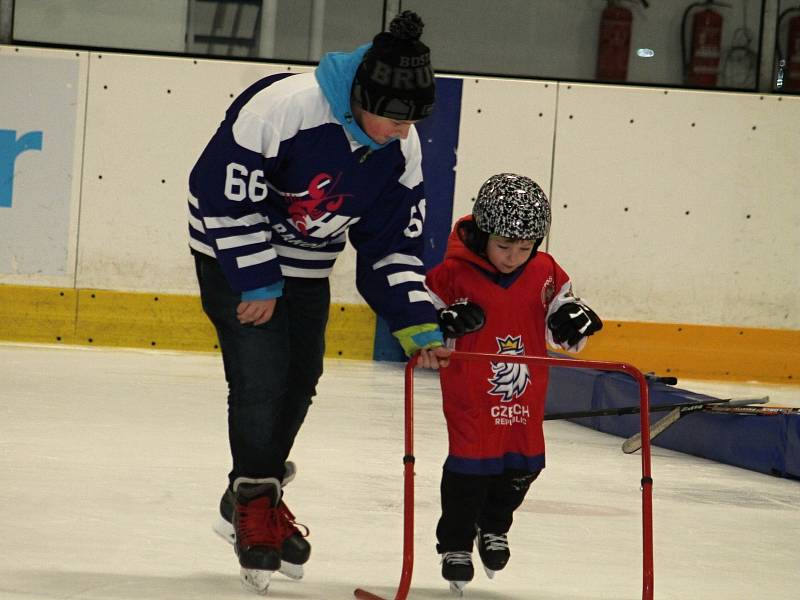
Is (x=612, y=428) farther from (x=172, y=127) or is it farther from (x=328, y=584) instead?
(x=172, y=127)

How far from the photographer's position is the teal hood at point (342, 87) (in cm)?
242

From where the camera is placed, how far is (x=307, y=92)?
2.43 m

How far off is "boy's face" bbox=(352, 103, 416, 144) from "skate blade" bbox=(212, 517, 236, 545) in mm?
849

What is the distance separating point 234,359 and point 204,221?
10.9 inches

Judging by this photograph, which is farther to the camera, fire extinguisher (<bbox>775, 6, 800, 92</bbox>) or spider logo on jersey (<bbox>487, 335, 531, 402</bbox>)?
fire extinguisher (<bbox>775, 6, 800, 92</bbox>)

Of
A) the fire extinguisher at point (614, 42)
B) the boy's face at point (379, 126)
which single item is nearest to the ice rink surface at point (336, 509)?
the boy's face at point (379, 126)

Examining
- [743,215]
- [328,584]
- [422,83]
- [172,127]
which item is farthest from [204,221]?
[743,215]

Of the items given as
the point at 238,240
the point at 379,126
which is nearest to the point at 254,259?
the point at 238,240

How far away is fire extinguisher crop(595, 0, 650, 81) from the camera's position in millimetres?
7719

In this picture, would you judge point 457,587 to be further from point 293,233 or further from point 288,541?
point 293,233

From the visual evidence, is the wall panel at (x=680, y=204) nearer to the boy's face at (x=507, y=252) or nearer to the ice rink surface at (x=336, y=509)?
the ice rink surface at (x=336, y=509)

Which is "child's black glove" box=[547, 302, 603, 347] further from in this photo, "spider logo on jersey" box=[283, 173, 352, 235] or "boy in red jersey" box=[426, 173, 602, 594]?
"spider logo on jersey" box=[283, 173, 352, 235]

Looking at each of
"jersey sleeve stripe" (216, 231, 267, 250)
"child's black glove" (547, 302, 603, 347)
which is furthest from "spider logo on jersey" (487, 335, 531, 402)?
"jersey sleeve stripe" (216, 231, 267, 250)

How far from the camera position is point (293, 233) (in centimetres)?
256
